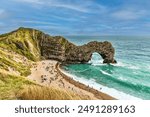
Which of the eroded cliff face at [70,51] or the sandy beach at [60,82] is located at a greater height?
the eroded cliff face at [70,51]

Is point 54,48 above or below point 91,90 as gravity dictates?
above

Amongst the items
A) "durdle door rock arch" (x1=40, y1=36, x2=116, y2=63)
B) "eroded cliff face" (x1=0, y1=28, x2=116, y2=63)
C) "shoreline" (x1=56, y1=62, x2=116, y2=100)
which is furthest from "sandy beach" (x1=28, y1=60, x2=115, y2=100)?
"eroded cliff face" (x1=0, y1=28, x2=116, y2=63)

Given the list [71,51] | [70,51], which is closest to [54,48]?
[70,51]

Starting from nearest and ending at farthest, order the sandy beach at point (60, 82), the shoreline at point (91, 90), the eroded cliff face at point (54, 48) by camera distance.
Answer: the shoreline at point (91, 90), the sandy beach at point (60, 82), the eroded cliff face at point (54, 48)

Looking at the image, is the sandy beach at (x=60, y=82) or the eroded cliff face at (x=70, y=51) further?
the eroded cliff face at (x=70, y=51)

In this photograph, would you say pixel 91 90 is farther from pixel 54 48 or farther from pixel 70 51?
pixel 54 48

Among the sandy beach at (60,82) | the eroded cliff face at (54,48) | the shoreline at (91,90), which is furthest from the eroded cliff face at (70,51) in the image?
the shoreline at (91,90)

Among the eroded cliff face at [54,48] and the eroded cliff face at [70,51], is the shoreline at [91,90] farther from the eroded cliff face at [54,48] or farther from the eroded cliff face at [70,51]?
the eroded cliff face at [54,48]

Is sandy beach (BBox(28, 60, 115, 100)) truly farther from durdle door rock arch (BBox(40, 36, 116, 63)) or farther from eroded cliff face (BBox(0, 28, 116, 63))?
→ eroded cliff face (BBox(0, 28, 116, 63))
